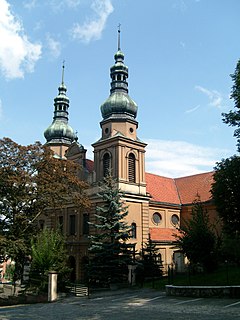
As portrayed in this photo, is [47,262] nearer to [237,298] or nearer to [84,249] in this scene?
[84,249]

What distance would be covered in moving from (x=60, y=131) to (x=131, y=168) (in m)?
12.0

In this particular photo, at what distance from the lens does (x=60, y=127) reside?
4256cm

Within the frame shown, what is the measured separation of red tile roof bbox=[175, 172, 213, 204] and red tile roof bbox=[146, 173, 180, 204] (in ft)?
2.43

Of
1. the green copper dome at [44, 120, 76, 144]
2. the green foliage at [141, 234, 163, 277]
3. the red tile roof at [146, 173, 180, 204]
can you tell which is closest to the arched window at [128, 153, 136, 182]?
the red tile roof at [146, 173, 180, 204]

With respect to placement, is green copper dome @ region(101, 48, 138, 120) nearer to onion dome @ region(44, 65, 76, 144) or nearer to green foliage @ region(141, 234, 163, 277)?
onion dome @ region(44, 65, 76, 144)

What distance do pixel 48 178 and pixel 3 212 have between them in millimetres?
4053

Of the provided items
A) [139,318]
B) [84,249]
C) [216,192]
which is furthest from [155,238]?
[139,318]

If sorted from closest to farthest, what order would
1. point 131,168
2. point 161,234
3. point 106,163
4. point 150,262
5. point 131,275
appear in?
point 131,275
point 150,262
point 131,168
point 106,163
point 161,234

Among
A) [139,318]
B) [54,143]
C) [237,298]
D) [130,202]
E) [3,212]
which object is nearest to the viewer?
[139,318]

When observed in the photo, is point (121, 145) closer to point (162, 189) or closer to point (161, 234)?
point (162, 189)

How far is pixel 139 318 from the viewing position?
1389 centimetres

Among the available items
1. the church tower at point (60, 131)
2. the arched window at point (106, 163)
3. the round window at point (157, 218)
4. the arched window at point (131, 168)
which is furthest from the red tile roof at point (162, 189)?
the church tower at point (60, 131)

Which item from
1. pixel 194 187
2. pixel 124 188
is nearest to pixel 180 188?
pixel 194 187

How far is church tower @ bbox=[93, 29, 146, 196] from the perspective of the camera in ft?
109
